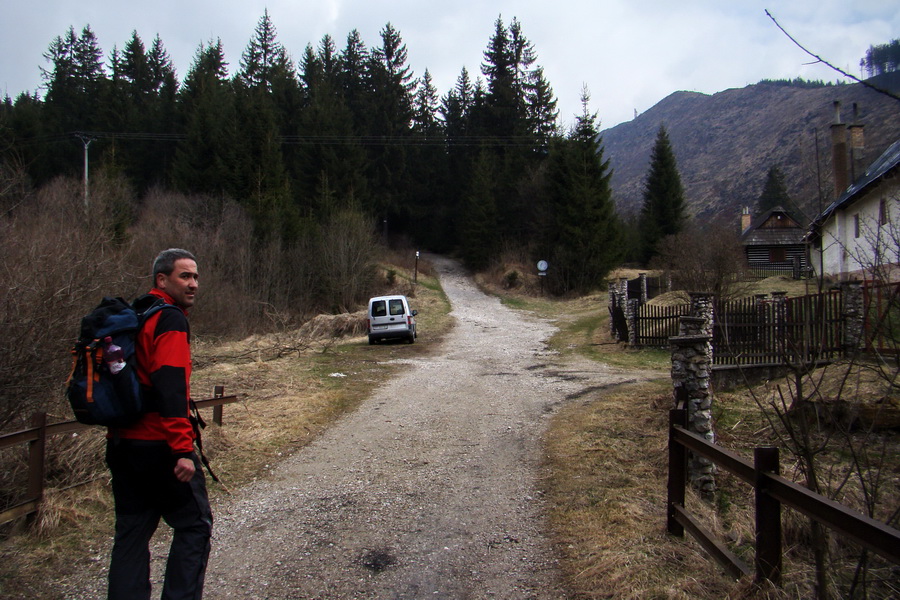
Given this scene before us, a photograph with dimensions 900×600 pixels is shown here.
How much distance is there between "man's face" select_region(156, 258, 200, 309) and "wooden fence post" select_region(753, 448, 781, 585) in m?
3.27

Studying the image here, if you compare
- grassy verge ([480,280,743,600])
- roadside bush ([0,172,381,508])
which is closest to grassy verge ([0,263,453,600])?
roadside bush ([0,172,381,508])

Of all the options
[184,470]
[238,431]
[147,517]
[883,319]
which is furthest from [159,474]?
[238,431]

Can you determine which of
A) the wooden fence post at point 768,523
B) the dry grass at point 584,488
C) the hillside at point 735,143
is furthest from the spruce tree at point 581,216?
the wooden fence post at point 768,523

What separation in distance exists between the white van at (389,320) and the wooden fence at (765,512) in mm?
16950

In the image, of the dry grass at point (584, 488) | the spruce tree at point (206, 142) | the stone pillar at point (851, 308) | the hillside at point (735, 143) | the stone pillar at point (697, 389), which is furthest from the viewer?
the hillside at point (735, 143)

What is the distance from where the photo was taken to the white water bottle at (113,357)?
2.89 meters

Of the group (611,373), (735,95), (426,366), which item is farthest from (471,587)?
(735,95)

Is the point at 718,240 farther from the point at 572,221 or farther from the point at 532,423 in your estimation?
the point at 572,221

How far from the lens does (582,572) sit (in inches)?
165

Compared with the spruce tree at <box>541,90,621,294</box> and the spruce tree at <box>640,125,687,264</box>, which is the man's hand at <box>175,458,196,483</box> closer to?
the spruce tree at <box>541,90,621,294</box>

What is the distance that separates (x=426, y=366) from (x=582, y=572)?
11731mm

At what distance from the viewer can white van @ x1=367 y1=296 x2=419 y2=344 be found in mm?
Answer: 21297

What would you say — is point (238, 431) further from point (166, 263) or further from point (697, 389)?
point (697, 389)

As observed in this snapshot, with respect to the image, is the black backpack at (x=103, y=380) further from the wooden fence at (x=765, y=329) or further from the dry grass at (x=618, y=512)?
the wooden fence at (x=765, y=329)
